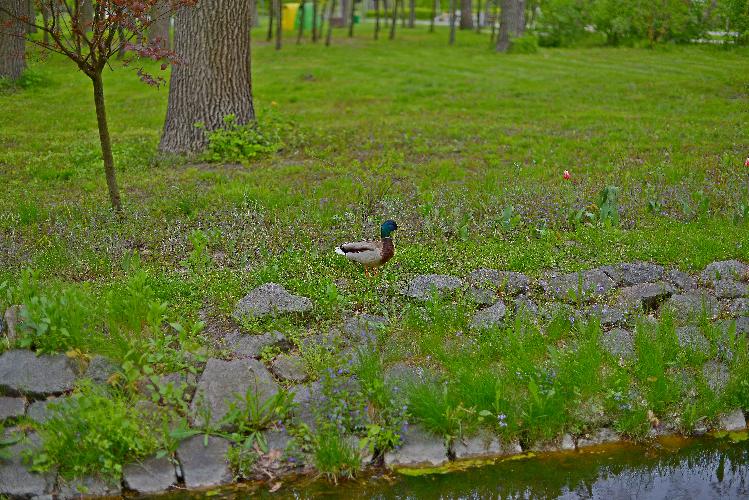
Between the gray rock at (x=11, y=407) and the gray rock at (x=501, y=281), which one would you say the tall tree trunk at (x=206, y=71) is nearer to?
the gray rock at (x=501, y=281)

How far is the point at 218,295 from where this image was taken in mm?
6797

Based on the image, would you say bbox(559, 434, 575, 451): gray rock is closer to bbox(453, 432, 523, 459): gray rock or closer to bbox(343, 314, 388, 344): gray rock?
bbox(453, 432, 523, 459): gray rock

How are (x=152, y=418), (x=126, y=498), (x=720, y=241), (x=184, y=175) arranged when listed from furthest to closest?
(x=184, y=175) → (x=720, y=241) → (x=152, y=418) → (x=126, y=498)

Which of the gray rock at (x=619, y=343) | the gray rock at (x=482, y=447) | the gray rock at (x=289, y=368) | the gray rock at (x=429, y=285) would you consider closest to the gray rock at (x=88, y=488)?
the gray rock at (x=289, y=368)

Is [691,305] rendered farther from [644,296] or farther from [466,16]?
[466,16]

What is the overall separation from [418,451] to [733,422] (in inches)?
90.6

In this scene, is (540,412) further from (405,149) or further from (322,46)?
(322,46)

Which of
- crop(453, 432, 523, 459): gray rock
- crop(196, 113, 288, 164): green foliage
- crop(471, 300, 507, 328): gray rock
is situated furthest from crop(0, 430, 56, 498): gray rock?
crop(196, 113, 288, 164): green foliage

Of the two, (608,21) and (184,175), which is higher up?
(608,21)

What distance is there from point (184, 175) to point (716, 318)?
22.0ft

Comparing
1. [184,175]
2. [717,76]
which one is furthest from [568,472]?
[717,76]

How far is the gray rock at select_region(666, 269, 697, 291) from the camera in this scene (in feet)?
23.3

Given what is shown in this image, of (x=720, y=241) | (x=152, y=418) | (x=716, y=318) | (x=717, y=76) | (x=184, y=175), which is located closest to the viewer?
(x=152, y=418)

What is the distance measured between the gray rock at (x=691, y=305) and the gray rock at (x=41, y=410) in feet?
15.6
